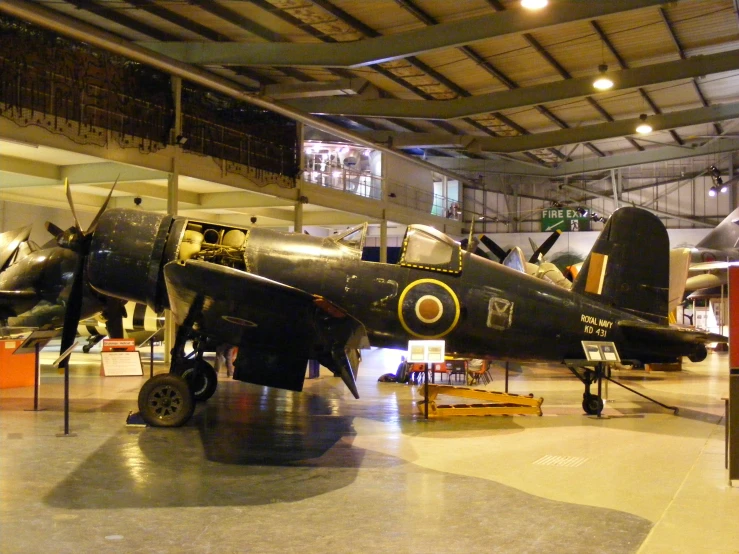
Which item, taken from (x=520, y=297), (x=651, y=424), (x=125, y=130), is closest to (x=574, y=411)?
(x=651, y=424)

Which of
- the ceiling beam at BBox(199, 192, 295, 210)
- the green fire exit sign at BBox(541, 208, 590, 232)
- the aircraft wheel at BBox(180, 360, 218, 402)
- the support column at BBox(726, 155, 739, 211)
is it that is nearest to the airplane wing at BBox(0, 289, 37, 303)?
the aircraft wheel at BBox(180, 360, 218, 402)

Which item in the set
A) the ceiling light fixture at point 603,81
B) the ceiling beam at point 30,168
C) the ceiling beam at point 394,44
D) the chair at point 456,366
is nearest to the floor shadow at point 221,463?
the chair at point 456,366

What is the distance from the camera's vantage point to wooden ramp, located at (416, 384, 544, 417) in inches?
358

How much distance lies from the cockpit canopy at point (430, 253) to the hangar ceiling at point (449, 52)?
4926 mm

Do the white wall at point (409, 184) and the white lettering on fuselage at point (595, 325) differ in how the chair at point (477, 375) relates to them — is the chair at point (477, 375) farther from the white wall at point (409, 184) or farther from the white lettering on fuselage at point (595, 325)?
the white wall at point (409, 184)

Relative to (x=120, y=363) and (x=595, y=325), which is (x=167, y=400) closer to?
(x=595, y=325)

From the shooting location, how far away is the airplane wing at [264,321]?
6.16 metres

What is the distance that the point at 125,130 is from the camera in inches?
545

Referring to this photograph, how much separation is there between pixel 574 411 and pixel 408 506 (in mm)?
5546

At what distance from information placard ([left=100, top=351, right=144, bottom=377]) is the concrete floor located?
9.99 ft

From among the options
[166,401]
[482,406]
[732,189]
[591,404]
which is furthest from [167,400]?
[732,189]

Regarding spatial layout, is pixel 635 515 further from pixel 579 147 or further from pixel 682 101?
pixel 579 147

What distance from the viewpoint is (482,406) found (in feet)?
30.5

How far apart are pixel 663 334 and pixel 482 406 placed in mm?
2480
